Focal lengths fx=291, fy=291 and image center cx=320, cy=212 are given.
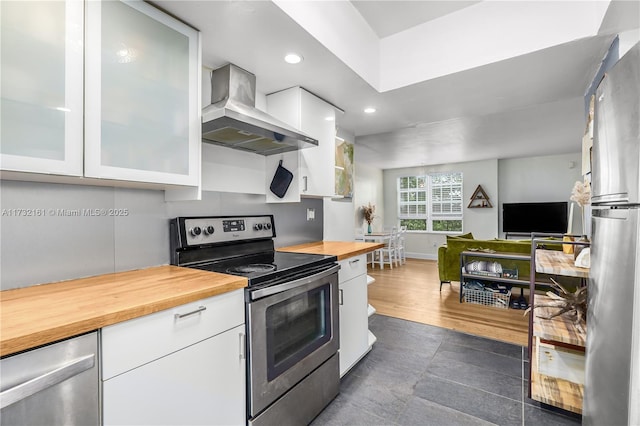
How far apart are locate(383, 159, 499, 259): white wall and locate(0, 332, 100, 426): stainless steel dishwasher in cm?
744

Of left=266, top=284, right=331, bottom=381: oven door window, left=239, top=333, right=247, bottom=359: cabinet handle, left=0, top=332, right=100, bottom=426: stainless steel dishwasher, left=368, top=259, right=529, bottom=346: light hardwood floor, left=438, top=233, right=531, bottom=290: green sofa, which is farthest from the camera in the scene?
left=438, top=233, right=531, bottom=290: green sofa

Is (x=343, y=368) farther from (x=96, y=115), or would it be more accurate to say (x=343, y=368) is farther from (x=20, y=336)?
(x=96, y=115)

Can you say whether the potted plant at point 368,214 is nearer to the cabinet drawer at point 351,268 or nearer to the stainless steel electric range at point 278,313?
the cabinet drawer at point 351,268

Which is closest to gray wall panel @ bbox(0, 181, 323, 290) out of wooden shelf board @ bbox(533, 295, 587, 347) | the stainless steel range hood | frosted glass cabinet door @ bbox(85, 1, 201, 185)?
frosted glass cabinet door @ bbox(85, 1, 201, 185)

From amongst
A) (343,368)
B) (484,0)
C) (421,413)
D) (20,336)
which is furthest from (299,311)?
(484,0)

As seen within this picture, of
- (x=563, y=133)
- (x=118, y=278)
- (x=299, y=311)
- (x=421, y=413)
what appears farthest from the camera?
(x=563, y=133)

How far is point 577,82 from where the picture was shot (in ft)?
7.02

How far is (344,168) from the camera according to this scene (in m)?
3.14

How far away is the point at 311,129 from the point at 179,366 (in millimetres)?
1802

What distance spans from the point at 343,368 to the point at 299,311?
29.2 inches

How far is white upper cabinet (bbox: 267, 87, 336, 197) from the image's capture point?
7.28 feet

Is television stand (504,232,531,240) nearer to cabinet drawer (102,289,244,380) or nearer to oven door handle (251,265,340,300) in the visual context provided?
oven door handle (251,265,340,300)

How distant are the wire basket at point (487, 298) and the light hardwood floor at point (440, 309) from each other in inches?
5.0

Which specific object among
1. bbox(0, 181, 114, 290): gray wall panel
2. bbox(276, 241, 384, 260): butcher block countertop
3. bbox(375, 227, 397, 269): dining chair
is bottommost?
bbox(375, 227, 397, 269): dining chair
